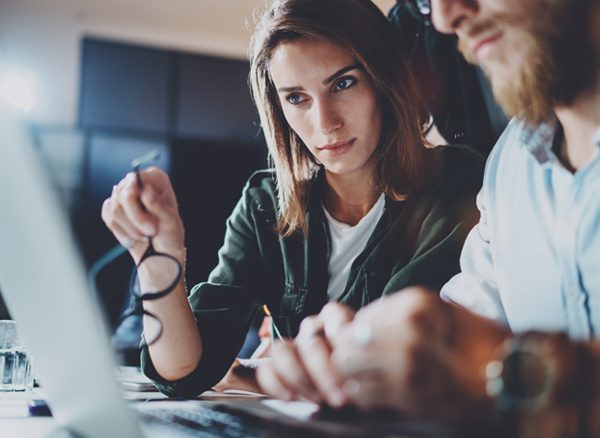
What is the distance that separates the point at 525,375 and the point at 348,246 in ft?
3.01

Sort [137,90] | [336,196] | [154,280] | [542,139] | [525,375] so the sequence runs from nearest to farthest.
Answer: [525,375], [542,139], [154,280], [336,196], [137,90]

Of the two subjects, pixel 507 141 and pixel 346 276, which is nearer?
pixel 507 141

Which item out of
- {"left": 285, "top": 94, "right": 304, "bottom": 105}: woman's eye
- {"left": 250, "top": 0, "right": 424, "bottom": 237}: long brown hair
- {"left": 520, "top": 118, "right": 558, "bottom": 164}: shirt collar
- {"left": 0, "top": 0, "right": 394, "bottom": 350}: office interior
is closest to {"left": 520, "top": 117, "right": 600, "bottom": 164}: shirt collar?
{"left": 520, "top": 118, "right": 558, "bottom": 164}: shirt collar

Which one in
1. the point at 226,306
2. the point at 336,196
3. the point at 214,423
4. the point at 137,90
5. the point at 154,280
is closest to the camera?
the point at 214,423

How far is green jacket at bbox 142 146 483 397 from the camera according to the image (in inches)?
46.8

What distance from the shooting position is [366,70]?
4.44 ft

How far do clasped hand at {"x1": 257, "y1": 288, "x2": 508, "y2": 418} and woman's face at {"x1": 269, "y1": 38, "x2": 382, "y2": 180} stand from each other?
0.85 metres

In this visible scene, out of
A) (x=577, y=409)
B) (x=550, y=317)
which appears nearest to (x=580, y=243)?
(x=550, y=317)

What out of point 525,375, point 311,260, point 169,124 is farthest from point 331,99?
point 169,124

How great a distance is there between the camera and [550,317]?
874 mm

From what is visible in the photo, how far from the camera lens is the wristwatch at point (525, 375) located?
0.45 meters

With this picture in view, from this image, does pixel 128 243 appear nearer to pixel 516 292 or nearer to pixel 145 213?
pixel 145 213

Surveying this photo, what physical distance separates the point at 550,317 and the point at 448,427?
47 centimetres

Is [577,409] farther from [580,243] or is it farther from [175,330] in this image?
[175,330]
